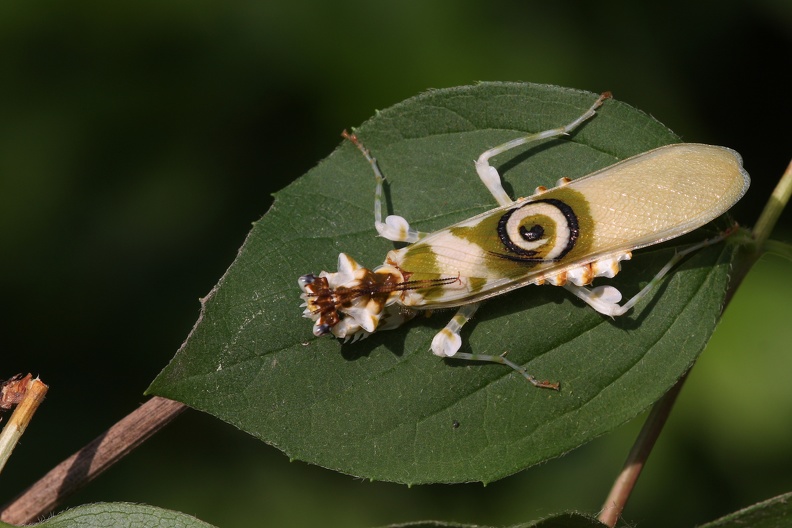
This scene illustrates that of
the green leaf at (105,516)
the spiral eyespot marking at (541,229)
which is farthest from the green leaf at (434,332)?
the green leaf at (105,516)

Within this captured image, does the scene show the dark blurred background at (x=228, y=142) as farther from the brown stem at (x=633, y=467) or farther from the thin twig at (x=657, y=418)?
the brown stem at (x=633, y=467)

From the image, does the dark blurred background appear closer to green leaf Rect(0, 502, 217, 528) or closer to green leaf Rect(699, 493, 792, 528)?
green leaf Rect(0, 502, 217, 528)

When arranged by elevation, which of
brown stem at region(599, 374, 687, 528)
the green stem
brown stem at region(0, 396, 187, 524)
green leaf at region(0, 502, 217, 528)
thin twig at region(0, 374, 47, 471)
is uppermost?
thin twig at region(0, 374, 47, 471)

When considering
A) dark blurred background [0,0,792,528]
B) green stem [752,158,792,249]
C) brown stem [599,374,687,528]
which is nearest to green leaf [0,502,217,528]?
brown stem [599,374,687,528]

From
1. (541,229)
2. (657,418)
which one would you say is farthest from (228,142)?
(657,418)

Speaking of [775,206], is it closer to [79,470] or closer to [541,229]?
[541,229]

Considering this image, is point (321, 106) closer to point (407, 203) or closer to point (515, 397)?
point (407, 203)
